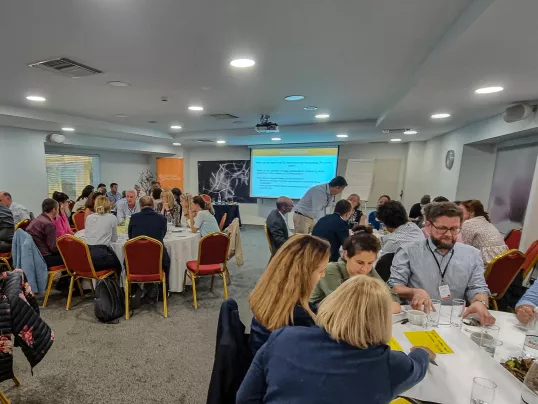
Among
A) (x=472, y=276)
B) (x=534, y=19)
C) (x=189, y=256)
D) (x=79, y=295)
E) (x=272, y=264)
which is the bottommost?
(x=79, y=295)

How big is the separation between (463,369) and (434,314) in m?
0.46

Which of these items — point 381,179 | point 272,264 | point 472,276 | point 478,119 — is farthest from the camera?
point 381,179

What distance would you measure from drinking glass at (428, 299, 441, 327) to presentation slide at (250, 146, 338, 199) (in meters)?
6.17

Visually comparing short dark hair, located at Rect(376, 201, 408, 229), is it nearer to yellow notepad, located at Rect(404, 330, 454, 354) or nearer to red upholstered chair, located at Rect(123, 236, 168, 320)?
yellow notepad, located at Rect(404, 330, 454, 354)

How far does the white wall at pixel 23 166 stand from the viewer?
5609mm

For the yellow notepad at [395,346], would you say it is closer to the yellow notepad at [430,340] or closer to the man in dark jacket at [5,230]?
the yellow notepad at [430,340]

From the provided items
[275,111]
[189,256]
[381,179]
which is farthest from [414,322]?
[381,179]

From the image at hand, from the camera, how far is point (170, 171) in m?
9.34

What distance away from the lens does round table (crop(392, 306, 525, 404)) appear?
41.8 inches

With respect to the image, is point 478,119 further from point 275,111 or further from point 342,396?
point 342,396

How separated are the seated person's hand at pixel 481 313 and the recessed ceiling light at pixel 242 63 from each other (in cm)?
234

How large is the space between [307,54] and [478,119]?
10.9 ft

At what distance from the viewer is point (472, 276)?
1.97m

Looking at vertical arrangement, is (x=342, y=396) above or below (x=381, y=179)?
below
